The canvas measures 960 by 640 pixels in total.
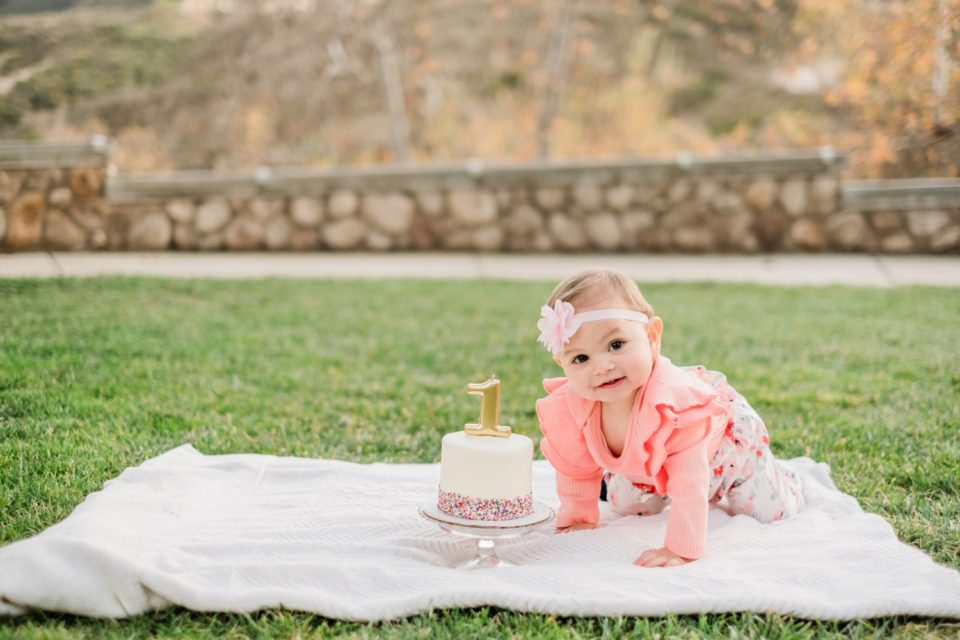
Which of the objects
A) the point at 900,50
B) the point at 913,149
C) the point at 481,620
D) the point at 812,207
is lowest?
the point at 481,620

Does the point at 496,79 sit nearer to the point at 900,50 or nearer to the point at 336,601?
the point at 900,50

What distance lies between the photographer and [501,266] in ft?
26.8

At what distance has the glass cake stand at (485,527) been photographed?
2158 mm

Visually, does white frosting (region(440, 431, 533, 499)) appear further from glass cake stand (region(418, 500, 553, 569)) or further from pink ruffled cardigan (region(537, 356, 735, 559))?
pink ruffled cardigan (region(537, 356, 735, 559))

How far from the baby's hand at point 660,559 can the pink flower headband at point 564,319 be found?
54cm

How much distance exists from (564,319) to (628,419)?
1.16ft

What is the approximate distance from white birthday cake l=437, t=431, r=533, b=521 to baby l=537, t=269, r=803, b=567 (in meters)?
0.23

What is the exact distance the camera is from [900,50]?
840cm

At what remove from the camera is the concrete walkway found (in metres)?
7.25

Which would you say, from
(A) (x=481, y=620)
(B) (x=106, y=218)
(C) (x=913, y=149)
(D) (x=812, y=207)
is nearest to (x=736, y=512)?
(A) (x=481, y=620)

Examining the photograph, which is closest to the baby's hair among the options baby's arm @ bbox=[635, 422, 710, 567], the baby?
the baby

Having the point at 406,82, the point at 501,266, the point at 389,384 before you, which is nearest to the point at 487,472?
the point at 389,384

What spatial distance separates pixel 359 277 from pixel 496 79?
6940 mm

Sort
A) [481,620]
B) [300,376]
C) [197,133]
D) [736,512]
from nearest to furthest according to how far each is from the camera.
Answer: [481,620] < [736,512] < [300,376] < [197,133]
